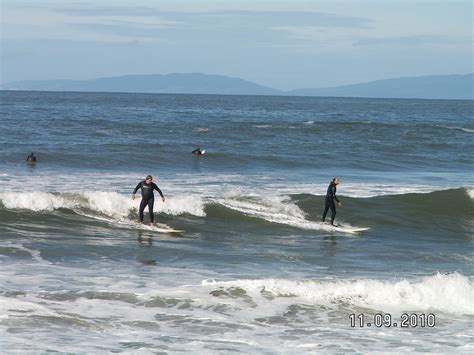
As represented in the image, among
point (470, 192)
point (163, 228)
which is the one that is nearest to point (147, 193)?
point (163, 228)

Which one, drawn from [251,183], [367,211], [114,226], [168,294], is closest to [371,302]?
[168,294]

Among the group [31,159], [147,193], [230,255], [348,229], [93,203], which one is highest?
[31,159]

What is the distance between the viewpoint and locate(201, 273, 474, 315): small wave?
15352 millimetres

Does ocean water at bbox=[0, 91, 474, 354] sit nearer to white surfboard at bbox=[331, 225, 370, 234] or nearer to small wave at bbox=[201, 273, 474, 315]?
small wave at bbox=[201, 273, 474, 315]

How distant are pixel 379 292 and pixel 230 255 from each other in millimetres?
5218

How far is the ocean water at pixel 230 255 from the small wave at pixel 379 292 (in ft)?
0.13

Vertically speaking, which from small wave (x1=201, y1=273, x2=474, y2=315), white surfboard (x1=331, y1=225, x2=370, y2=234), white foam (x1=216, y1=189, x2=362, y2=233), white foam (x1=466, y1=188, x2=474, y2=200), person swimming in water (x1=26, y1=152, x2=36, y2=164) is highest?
person swimming in water (x1=26, y1=152, x2=36, y2=164)

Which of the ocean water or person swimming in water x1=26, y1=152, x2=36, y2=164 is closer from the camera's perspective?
the ocean water

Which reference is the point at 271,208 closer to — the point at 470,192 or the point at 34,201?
the point at 34,201

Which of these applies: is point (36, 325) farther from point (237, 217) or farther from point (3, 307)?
point (237, 217)

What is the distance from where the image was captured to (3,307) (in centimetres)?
1361

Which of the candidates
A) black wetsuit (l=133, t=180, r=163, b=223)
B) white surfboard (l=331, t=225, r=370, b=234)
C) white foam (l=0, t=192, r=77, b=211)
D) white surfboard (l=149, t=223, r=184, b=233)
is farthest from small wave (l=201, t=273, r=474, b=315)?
white foam (l=0, t=192, r=77, b=211)

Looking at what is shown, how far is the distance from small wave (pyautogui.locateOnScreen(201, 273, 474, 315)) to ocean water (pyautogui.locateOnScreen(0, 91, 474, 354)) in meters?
0.04

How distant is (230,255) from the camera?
65.7 feet
